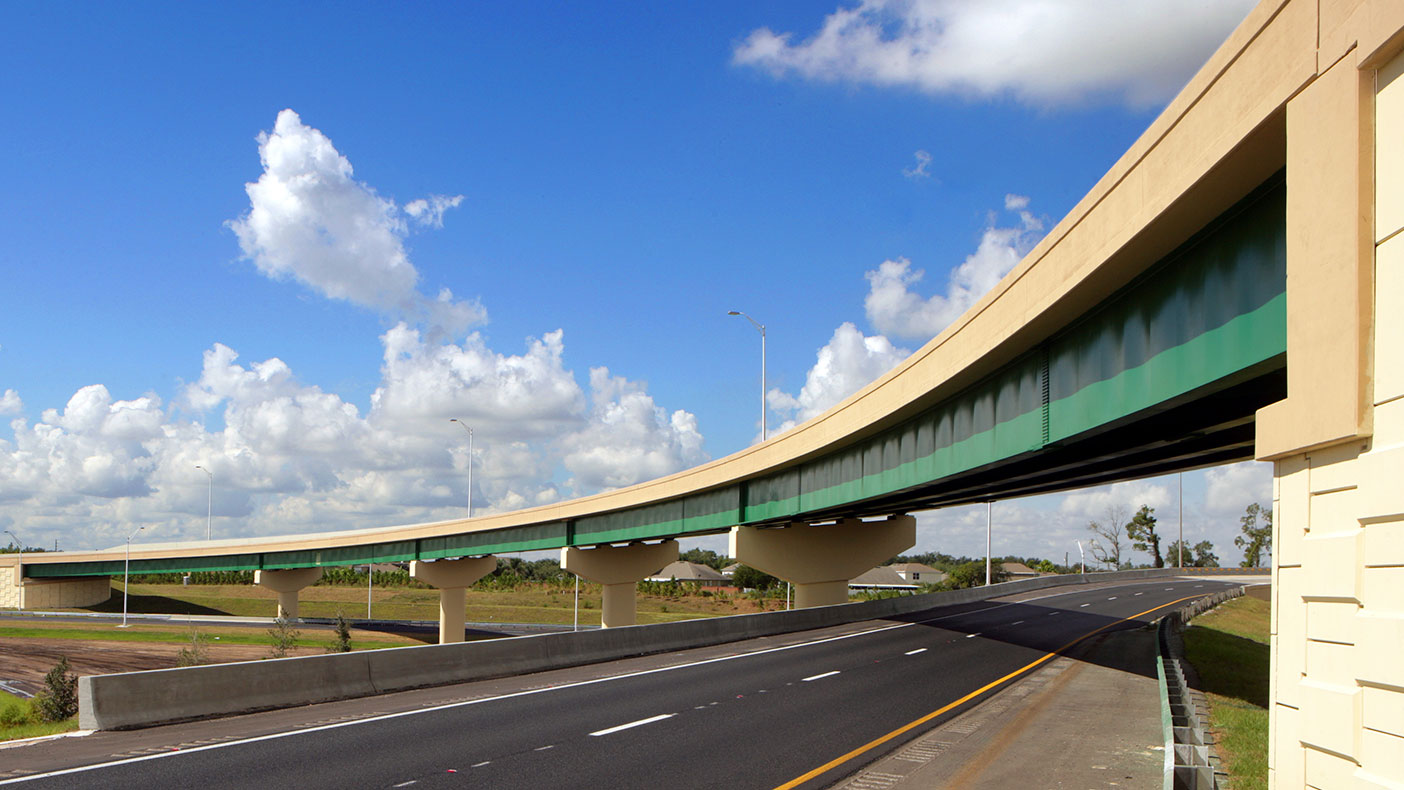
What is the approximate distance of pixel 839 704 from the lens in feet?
56.1

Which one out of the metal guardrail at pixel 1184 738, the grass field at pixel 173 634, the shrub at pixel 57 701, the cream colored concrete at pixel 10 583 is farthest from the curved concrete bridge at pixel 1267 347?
the cream colored concrete at pixel 10 583

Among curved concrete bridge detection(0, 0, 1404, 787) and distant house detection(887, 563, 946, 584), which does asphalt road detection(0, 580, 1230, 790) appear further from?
distant house detection(887, 563, 946, 584)

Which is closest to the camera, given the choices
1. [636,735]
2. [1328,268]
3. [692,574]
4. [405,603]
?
[1328,268]

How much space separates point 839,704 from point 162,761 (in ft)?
34.5

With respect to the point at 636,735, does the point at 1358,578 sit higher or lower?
higher

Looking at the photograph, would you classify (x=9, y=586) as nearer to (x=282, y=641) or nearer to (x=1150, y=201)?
(x=282, y=641)

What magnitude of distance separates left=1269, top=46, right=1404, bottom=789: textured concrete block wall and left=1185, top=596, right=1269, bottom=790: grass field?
154 inches

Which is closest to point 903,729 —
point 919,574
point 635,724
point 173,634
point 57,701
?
point 635,724

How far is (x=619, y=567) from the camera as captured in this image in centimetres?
5225

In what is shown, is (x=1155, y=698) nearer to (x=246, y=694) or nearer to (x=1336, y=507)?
(x=1336, y=507)

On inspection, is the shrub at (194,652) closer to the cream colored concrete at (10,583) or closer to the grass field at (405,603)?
the grass field at (405,603)

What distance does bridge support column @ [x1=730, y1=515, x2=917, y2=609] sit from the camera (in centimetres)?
4229

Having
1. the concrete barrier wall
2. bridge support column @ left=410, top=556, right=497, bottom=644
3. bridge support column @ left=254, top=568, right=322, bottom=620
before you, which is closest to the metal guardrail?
the concrete barrier wall

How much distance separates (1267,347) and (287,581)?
87355 mm
